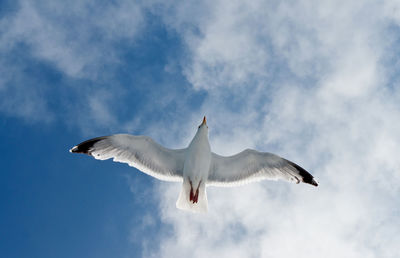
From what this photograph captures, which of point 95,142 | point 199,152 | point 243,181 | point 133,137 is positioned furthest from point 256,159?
point 95,142

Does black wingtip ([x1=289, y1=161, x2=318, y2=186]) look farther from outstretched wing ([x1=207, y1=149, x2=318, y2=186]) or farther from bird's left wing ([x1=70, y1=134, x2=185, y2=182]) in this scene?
bird's left wing ([x1=70, y1=134, x2=185, y2=182])

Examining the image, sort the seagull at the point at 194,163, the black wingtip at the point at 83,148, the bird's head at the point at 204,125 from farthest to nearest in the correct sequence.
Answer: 1. the bird's head at the point at 204,125
2. the seagull at the point at 194,163
3. the black wingtip at the point at 83,148

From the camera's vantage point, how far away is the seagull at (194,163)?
29.7 ft

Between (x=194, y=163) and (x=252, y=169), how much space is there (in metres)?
1.56

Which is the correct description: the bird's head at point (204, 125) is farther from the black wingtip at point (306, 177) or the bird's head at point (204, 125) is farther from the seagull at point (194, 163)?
the black wingtip at point (306, 177)

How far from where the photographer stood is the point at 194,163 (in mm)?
9156

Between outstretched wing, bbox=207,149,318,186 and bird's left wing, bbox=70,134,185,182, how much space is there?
96 centimetres

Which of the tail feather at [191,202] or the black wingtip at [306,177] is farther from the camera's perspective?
the black wingtip at [306,177]

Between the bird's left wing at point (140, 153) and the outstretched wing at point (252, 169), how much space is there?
0.96 meters

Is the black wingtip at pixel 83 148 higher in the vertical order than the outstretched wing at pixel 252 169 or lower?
lower

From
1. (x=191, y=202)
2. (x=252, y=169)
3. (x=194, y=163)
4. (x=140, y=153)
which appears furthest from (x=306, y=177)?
(x=140, y=153)

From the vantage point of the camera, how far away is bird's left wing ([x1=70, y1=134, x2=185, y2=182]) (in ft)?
29.5

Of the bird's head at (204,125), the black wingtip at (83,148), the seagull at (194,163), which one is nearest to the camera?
the black wingtip at (83,148)

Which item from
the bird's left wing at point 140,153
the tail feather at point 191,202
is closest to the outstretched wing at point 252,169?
the tail feather at point 191,202
